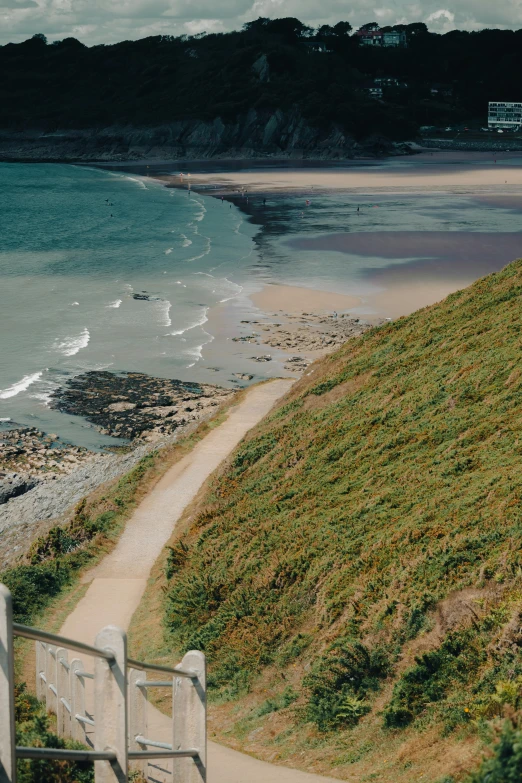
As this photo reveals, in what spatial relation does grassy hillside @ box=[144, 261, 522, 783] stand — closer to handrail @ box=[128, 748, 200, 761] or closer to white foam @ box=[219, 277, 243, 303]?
handrail @ box=[128, 748, 200, 761]

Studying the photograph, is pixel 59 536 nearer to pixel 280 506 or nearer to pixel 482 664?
pixel 280 506

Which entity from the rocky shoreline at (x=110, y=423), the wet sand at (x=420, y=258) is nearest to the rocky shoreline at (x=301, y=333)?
the rocky shoreline at (x=110, y=423)

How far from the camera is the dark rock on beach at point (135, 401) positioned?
32938mm

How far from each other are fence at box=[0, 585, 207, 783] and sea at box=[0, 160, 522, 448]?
24.7 m

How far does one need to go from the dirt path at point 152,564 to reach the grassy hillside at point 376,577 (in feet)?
2.09

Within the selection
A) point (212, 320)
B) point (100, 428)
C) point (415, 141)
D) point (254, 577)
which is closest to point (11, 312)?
point (212, 320)

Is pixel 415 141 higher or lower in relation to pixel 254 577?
higher

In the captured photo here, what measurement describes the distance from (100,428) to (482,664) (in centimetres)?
2523

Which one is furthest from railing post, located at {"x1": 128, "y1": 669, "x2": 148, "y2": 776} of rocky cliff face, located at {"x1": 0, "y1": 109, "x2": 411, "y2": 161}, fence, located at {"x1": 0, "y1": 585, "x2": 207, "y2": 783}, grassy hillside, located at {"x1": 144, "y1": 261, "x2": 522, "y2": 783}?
rocky cliff face, located at {"x1": 0, "y1": 109, "x2": 411, "y2": 161}

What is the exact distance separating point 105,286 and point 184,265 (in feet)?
27.8

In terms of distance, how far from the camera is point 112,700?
436 cm

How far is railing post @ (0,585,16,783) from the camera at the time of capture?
3.65 m

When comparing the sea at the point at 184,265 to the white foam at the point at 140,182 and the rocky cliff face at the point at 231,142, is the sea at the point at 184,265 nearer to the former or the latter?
the white foam at the point at 140,182

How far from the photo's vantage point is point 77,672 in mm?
6617
